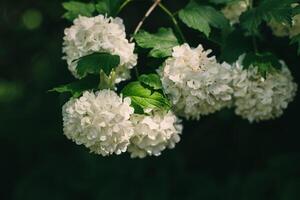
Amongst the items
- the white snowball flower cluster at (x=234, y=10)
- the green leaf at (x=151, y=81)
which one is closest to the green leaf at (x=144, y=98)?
the green leaf at (x=151, y=81)

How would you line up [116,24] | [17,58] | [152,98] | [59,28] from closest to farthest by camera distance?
[152,98], [116,24], [59,28], [17,58]

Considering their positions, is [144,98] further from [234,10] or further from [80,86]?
[234,10]

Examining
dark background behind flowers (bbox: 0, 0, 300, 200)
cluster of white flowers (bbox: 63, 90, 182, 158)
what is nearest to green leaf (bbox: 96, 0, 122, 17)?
cluster of white flowers (bbox: 63, 90, 182, 158)

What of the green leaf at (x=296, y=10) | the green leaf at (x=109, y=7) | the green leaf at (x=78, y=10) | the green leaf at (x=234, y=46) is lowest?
the green leaf at (x=234, y=46)

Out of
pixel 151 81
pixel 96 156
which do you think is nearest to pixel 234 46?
pixel 151 81

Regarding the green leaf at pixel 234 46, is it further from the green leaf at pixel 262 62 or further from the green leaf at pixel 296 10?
the green leaf at pixel 296 10

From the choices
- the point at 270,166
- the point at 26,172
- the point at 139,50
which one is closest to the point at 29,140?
the point at 26,172

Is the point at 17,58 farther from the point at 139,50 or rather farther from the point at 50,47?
the point at 139,50
